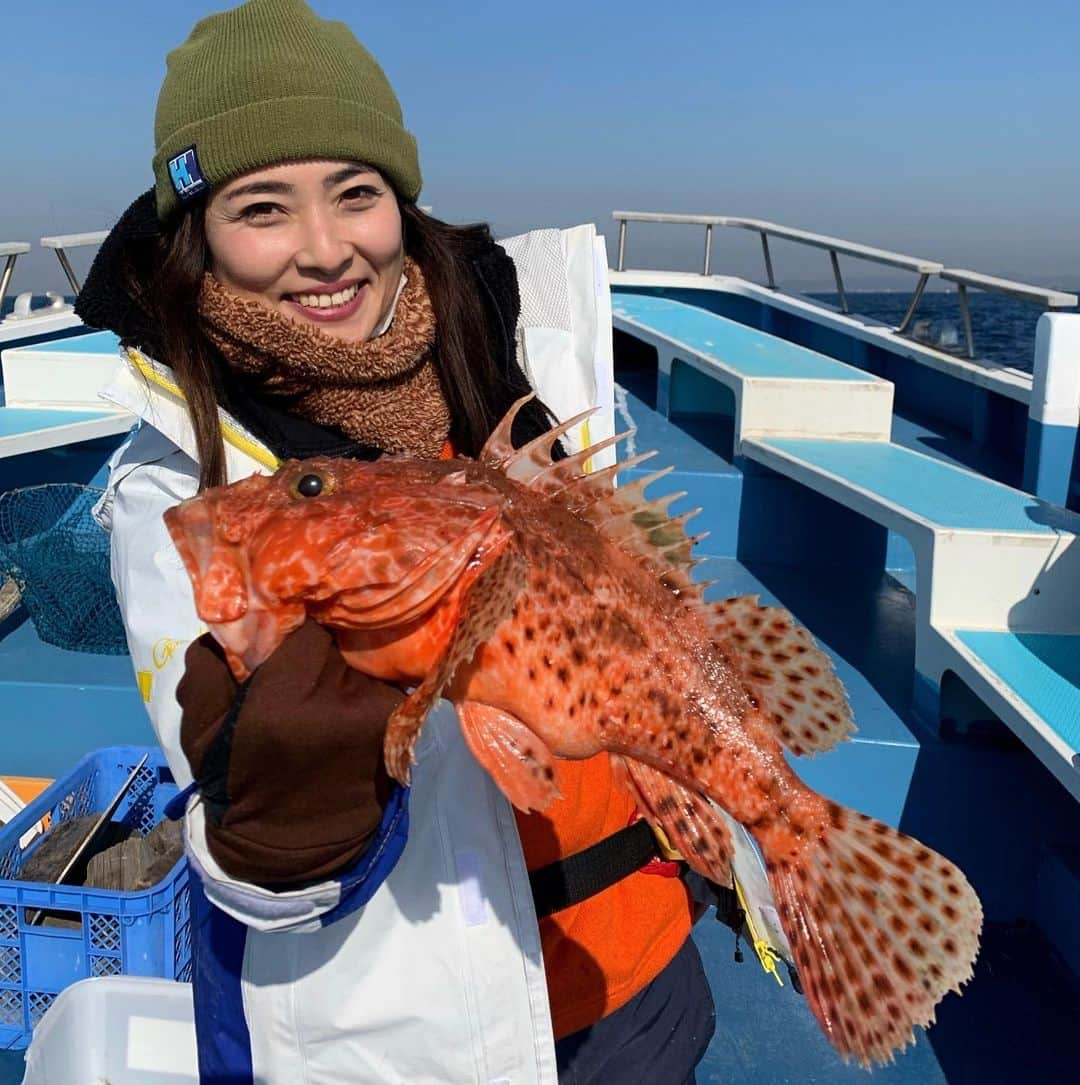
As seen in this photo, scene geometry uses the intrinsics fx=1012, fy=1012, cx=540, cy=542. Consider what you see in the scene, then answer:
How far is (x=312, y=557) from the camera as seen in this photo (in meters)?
1.87

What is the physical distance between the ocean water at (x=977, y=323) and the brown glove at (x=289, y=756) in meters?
6.67

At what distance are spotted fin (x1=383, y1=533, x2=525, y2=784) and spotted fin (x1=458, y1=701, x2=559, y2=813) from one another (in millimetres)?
156

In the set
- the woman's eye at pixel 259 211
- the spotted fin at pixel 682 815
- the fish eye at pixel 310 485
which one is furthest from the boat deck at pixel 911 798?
the woman's eye at pixel 259 211

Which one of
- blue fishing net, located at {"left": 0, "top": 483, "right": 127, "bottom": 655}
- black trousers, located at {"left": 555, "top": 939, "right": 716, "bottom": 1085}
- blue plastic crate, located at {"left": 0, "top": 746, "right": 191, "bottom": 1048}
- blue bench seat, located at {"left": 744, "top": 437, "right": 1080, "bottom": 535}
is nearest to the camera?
black trousers, located at {"left": 555, "top": 939, "right": 716, "bottom": 1085}

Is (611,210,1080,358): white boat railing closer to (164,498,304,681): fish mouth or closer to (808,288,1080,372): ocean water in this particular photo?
(808,288,1080,372): ocean water

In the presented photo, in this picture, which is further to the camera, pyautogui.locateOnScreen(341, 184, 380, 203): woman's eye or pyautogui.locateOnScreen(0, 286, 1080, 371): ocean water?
pyautogui.locateOnScreen(0, 286, 1080, 371): ocean water

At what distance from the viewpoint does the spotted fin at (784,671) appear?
236cm

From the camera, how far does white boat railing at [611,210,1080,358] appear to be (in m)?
7.21

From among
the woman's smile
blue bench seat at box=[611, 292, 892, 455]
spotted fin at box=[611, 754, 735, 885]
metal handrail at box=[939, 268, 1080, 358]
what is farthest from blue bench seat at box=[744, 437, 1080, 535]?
the woman's smile

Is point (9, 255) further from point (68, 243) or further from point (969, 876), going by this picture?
point (969, 876)

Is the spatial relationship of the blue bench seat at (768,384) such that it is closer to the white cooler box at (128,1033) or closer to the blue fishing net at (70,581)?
the blue fishing net at (70,581)

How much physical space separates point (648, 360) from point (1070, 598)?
305 inches

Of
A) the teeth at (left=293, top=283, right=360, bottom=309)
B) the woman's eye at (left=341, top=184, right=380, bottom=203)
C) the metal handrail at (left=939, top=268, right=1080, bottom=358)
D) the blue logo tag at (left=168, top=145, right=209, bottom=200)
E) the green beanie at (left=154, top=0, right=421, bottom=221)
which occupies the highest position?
the green beanie at (left=154, top=0, right=421, bottom=221)

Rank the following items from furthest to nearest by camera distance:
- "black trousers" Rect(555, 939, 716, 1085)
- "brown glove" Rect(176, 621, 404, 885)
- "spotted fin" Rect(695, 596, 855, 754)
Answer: "black trousers" Rect(555, 939, 716, 1085)
"spotted fin" Rect(695, 596, 855, 754)
"brown glove" Rect(176, 621, 404, 885)
